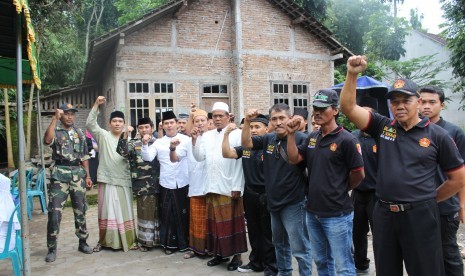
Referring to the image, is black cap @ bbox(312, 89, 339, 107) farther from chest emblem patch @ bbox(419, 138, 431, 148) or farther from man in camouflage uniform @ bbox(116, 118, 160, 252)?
man in camouflage uniform @ bbox(116, 118, 160, 252)

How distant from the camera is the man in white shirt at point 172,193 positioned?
518 cm

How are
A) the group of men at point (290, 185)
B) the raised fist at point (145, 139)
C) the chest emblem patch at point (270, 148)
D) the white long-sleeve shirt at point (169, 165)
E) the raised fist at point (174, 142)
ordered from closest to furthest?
the group of men at point (290, 185) → the chest emblem patch at point (270, 148) → the raised fist at point (174, 142) → the raised fist at point (145, 139) → the white long-sleeve shirt at point (169, 165)

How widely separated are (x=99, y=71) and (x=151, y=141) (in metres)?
9.02

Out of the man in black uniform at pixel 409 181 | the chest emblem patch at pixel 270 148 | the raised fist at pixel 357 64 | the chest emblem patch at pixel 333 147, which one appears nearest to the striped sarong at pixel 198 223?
the chest emblem patch at pixel 270 148

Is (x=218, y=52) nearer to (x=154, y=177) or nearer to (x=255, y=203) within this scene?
(x=154, y=177)

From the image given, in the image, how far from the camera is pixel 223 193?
4.47 meters

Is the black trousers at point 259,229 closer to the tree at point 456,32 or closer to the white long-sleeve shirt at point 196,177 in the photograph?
the white long-sleeve shirt at point 196,177

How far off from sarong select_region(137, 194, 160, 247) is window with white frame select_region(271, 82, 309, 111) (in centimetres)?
784

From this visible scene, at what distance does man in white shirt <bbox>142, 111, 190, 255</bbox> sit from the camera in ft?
17.0

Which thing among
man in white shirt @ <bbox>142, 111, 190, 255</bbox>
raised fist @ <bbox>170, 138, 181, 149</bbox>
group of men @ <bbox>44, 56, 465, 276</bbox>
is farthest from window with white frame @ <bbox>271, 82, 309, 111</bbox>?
raised fist @ <bbox>170, 138, 181, 149</bbox>

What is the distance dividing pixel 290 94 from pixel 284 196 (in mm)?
9587

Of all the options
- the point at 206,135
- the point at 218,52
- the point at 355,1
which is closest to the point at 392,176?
the point at 206,135

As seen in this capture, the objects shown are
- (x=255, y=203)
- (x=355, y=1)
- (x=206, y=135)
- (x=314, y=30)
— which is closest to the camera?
(x=255, y=203)

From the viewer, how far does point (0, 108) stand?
1150 cm
